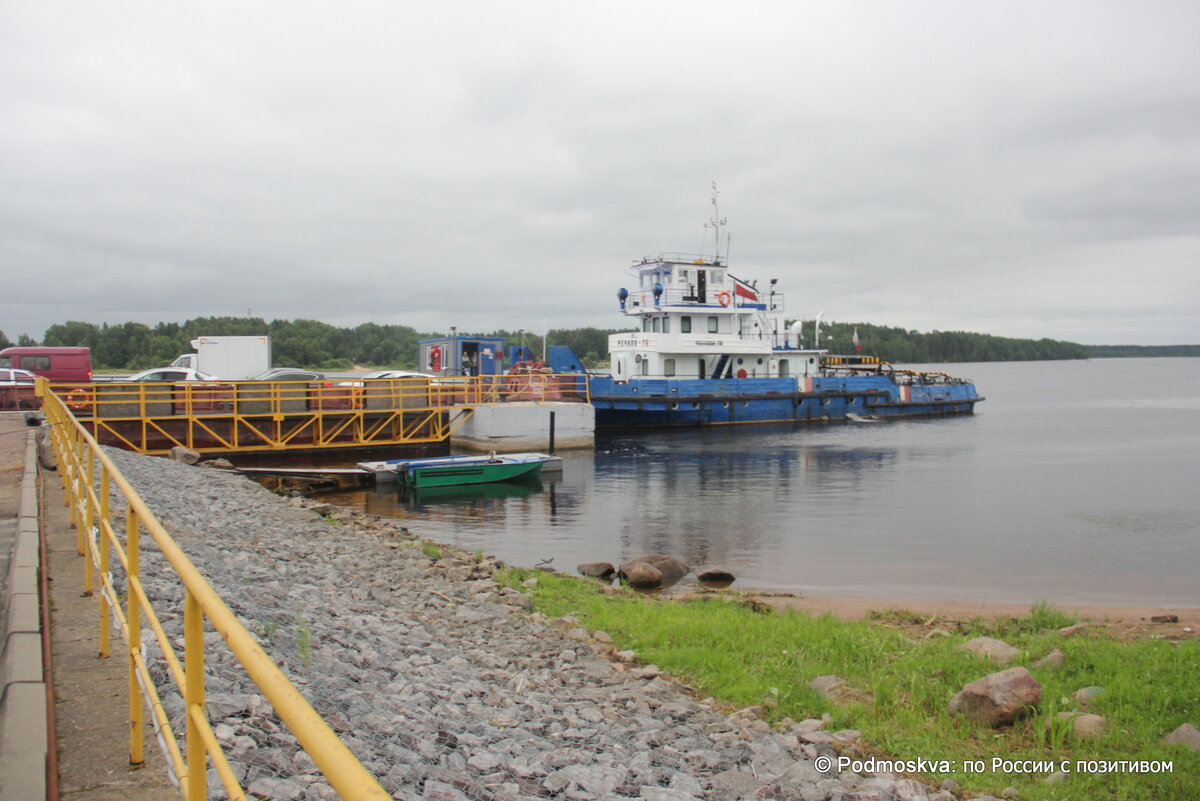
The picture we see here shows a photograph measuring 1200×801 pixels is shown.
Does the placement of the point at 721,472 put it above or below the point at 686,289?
below

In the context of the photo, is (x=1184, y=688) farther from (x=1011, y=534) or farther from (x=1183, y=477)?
(x=1183, y=477)

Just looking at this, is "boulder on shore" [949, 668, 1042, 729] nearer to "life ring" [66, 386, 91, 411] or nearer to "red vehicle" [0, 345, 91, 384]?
"life ring" [66, 386, 91, 411]

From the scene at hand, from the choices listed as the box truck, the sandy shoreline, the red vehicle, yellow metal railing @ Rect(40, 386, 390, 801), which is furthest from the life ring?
yellow metal railing @ Rect(40, 386, 390, 801)

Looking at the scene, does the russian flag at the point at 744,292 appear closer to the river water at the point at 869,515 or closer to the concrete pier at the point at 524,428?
the river water at the point at 869,515

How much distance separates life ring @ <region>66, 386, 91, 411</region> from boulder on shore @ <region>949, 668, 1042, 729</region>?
21.4 metres

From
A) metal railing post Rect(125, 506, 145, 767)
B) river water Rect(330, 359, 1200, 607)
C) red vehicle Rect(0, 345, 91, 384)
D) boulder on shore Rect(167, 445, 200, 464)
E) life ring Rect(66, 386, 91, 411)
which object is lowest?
river water Rect(330, 359, 1200, 607)

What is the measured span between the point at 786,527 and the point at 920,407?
30.5 meters

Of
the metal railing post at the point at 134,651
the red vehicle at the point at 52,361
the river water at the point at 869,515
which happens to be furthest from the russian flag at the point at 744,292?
the metal railing post at the point at 134,651

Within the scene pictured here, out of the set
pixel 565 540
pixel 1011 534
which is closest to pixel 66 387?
pixel 565 540

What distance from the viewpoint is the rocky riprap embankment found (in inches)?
158

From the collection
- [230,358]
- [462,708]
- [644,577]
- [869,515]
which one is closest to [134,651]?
[462,708]

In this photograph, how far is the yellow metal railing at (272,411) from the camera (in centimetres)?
2144

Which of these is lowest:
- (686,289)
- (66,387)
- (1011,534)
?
(1011,534)

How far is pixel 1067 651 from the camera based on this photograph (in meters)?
7.32
